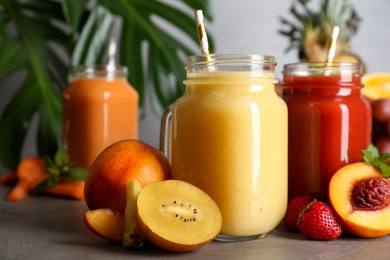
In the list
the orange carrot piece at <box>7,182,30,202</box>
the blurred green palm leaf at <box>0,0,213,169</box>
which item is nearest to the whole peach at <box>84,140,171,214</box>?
the orange carrot piece at <box>7,182,30,202</box>

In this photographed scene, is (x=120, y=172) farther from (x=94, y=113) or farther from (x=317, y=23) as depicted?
(x=317, y=23)

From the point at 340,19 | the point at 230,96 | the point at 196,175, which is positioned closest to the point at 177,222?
the point at 196,175

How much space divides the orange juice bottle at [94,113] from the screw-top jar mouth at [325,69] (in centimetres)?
54

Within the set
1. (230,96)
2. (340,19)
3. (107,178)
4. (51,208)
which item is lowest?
(51,208)

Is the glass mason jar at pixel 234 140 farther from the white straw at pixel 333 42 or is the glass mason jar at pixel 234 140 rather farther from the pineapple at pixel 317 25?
the pineapple at pixel 317 25

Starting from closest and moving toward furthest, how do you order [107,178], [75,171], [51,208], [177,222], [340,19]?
[177,222] < [107,178] < [51,208] < [75,171] < [340,19]

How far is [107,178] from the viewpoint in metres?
0.98

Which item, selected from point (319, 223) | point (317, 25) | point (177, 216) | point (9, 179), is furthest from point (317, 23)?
point (177, 216)

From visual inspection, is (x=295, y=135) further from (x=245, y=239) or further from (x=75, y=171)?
(x=75, y=171)

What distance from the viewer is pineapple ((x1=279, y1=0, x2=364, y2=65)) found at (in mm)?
2113

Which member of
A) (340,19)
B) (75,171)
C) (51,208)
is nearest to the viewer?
(51,208)

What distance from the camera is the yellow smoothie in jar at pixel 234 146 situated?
91 centimetres

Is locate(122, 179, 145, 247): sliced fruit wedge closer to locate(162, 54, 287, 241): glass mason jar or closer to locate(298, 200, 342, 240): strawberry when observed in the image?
locate(162, 54, 287, 241): glass mason jar

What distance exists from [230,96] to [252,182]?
138 mm
